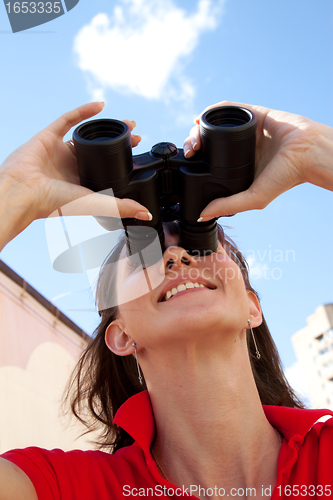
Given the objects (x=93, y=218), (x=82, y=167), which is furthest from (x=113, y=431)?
(x=82, y=167)

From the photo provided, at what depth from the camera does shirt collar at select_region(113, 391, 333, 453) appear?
4.31ft

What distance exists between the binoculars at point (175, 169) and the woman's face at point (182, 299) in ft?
0.35

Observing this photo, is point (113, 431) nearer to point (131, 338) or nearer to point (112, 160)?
point (131, 338)

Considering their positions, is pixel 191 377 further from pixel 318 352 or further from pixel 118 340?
pixel 318 352

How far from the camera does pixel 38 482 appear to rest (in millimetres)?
1165

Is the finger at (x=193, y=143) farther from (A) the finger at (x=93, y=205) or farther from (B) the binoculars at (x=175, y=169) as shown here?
(A) the finger at (x=93, y=205)

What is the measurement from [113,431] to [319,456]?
2.79 ft

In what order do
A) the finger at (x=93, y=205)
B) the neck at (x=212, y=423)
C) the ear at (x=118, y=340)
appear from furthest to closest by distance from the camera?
the ear at (x=118, y=340) < the neck at (x=212, y=423) < the finger at (x=93, y=205)

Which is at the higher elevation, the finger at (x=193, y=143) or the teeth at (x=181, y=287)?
the finger at (x=193, y=143)

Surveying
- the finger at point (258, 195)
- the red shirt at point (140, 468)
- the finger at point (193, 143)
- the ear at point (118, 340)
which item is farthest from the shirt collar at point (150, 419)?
the finger at point (193, 143)

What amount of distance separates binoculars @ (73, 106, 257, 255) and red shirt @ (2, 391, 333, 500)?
625 mm

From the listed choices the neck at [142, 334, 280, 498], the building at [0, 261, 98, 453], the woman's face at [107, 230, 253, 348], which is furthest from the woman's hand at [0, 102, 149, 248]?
the building at [0, 261, 98, 453]

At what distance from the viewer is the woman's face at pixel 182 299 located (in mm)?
1271

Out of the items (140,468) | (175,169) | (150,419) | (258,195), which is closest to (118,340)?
(150,419)
